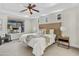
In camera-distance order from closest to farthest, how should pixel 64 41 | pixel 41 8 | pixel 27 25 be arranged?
1. pixel 27 25
2. pixel 41 8
3. pixel 64 41

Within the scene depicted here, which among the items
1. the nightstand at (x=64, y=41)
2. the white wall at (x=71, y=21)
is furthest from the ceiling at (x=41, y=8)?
the nightstand at (x=64, y=41)

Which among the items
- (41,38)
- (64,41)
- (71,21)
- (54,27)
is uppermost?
(71,21)

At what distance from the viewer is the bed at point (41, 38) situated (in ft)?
9.52

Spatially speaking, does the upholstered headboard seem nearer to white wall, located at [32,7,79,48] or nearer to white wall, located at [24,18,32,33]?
white wall, located at [32,7,79,48]

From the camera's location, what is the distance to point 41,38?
3121 millimetres

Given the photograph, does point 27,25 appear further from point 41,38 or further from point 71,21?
point 71,21

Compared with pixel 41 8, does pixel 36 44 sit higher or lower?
lower

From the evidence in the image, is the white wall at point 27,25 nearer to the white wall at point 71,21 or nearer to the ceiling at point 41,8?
the ceiling at point 41,8

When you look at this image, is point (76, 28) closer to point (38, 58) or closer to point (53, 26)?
point (53, 26)

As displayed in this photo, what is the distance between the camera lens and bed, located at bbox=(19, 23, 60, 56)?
2.90m

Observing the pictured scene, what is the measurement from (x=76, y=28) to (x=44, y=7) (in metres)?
1.55

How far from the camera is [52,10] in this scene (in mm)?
3301

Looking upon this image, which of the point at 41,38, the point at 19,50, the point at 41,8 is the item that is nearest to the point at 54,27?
the point at 41,38

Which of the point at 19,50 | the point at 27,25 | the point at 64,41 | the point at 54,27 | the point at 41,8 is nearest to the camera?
the point at 27,25
